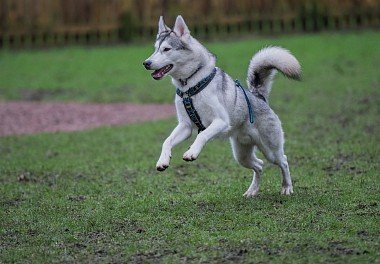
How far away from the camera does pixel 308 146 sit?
35.9 ft

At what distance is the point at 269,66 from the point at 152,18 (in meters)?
17.3

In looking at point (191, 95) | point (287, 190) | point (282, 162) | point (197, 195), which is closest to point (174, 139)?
point (191, 95)

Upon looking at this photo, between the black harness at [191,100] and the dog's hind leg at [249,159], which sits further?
the dog's hind leg at [249,159]

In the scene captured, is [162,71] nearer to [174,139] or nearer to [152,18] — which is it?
[174,139]

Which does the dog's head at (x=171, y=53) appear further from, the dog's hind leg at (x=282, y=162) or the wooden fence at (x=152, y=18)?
the wooden fence at (x=152, y=18)

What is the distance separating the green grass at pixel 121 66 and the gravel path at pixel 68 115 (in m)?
0.83

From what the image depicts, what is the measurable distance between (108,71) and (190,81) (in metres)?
13.6

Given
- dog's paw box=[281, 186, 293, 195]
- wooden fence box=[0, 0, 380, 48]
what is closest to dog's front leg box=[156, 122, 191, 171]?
dog's paw box=[281, 186, 293, 195]

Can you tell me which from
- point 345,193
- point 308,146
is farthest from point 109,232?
point 308,146

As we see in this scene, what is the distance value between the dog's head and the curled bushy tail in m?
0.89

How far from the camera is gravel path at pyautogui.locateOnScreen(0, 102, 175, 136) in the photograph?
14047 millimetres

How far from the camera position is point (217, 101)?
24.1 ft

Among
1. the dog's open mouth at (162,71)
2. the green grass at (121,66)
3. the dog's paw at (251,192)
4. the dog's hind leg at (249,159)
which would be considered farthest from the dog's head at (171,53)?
the green grass at (121,66)

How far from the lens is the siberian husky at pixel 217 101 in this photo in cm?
732
